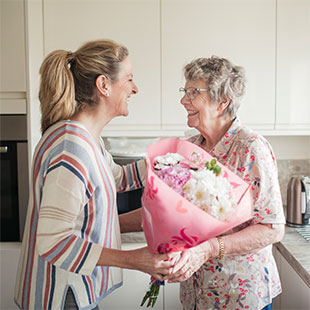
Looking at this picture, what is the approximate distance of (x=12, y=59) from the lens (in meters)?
2.00

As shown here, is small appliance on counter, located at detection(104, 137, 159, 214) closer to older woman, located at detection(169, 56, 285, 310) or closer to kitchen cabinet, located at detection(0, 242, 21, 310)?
kitchen cabinet, located at detection(0, 242, 21, 310)

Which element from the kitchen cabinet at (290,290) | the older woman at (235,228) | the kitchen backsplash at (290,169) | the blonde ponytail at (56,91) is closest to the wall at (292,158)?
the kitchen backsplash at (290,169)

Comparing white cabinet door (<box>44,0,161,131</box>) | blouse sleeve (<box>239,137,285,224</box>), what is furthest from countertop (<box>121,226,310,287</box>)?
white cabinet door (<box>44,0,161,131</box>)

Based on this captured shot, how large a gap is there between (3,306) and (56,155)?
4.87 feet

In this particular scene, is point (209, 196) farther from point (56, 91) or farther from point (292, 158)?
point (292, 158)

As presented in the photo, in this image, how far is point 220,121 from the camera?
1.36 meters

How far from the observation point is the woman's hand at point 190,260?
1029 millimetres

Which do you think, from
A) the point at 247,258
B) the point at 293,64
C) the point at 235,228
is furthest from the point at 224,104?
the point at 293,64

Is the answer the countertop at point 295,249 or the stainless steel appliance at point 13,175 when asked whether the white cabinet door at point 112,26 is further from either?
the countertop at point 295,249

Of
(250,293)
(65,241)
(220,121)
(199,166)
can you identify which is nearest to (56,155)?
(65,241)

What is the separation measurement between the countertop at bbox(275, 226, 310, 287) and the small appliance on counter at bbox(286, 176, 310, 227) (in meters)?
0.09

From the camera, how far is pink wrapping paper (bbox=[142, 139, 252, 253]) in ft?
2.68

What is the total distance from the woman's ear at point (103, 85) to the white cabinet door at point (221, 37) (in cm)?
111

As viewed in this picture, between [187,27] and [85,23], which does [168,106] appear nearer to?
[187,27]
